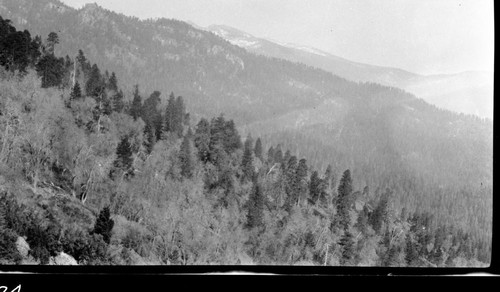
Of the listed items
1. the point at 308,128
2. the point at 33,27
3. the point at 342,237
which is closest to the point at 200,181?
the point at 342,237

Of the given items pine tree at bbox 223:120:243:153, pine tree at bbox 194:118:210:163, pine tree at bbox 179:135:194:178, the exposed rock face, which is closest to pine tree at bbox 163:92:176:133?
pine tree at bbox 194:118:210:163

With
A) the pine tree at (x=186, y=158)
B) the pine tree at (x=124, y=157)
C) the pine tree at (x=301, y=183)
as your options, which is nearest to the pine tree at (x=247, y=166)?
the pine tree at (x=186, y=158)

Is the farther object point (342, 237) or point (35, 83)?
point (342, 237)

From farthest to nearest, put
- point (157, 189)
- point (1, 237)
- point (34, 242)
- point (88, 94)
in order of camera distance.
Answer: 1. point (88, 94)
2. point (157, 189)
3. point (34, 242)
4. point (1, 237)

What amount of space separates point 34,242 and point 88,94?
9852 mm

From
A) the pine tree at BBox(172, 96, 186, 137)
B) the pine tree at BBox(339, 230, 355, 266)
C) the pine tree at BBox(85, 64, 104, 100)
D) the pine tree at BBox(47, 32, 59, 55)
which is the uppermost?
the pine tree at BBox(47, 32, 59, 55)

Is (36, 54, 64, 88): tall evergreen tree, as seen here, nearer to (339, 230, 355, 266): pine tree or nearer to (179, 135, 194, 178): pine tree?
(179, 135, 194, 178): pine tree

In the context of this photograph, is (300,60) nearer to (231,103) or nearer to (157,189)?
(231,103)

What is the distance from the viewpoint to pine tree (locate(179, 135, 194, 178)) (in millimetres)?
10594

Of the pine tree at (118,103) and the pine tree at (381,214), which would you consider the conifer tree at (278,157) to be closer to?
the pine tree at (381,214)

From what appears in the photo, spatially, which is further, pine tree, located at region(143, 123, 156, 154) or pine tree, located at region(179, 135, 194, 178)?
pine tree, located at region(143, 123, 156, 154)

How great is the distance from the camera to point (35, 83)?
31.9ft

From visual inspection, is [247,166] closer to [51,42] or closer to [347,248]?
[347,248]

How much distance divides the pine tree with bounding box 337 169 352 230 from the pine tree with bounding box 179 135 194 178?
19.8ft
